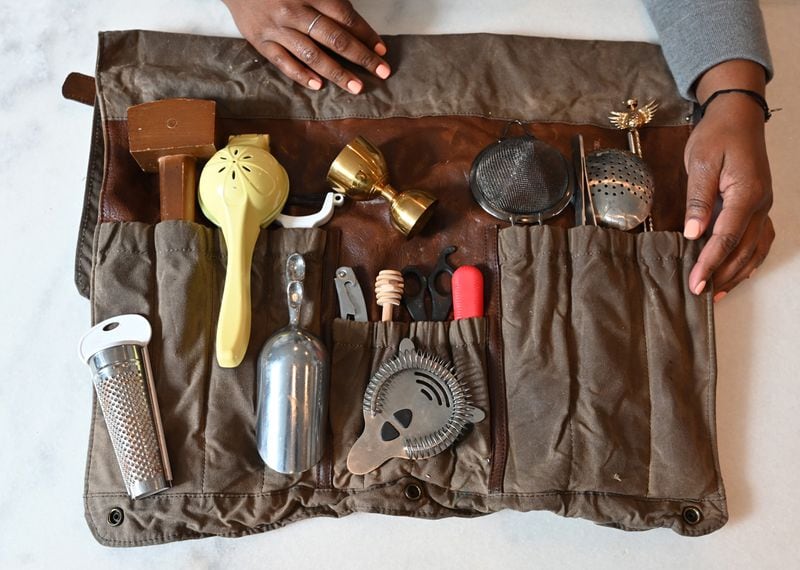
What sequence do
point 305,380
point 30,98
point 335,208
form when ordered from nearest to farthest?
point 305,380 < point 335,208 < point 30,98

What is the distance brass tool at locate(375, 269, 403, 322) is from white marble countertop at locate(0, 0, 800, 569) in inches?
10.4

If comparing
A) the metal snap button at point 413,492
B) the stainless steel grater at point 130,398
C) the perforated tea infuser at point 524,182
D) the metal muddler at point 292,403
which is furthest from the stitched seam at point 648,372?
the stainless steel grater at point 130,398

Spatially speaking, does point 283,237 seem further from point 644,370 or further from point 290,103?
point 644,370

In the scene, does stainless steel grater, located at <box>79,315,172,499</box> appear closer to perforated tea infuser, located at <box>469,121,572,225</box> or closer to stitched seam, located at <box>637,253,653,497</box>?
perforated tea infuser, located at <box>469,121,572,225</box>

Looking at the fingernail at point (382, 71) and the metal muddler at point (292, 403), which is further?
the fingernail at point (382, 71)

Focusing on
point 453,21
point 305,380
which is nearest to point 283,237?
point 305,380

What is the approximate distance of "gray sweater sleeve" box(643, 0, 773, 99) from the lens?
971 mm

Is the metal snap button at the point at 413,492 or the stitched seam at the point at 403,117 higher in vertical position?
the stitched seam at the point at 403,117

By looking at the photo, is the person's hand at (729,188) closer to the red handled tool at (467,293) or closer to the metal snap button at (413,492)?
the red handled tool at (467,293)

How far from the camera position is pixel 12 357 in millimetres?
938

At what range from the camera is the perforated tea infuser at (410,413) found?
0.82 metres

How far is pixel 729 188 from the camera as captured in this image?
90cm

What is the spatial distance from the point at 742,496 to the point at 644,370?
0.22 metres

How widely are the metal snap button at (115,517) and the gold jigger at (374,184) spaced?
0.48 metres
